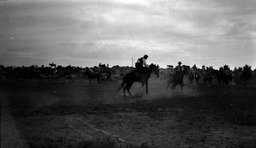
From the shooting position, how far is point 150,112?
14.0m

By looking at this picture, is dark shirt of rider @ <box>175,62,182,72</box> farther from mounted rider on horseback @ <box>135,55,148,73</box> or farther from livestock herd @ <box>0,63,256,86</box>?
livestock herd @ <box>0,63,256,86</box>

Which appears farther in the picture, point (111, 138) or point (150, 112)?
point (150, 112)

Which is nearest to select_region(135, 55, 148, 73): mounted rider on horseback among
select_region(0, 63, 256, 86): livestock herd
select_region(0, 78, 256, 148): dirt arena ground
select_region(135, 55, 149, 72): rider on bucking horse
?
select_region(135, 55, 149, 72): rider on bucking horse

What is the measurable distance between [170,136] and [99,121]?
305 cm

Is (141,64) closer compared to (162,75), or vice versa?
(141,64)

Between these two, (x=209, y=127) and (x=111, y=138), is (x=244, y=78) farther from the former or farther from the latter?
(x=111, y=138)

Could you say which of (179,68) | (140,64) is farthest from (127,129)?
(179,68)

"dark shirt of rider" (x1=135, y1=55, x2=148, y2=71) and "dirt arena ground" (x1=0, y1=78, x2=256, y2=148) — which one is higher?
"dark shirt of rider" (x1=135, y1=55, x2=148, y2=71)

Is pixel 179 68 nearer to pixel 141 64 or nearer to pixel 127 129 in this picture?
pixel 141 64

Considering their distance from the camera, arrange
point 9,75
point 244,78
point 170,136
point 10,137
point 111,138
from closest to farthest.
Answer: point 10,137 < point 111,138 < point 170,136 < point 244,78 < point 9,75

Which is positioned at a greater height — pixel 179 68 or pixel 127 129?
pixel 179 68

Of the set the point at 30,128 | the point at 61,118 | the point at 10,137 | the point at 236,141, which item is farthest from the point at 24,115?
the point at 236,141

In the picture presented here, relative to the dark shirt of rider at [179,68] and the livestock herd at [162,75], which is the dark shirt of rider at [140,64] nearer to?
the dark shirt of rider at [179,68]

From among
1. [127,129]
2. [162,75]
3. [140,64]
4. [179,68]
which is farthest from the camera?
[162,75]
